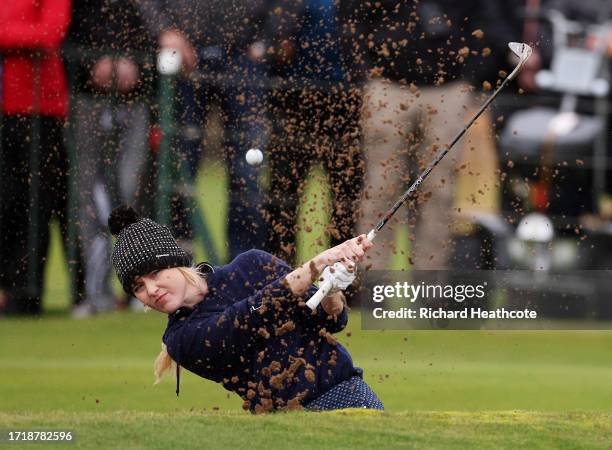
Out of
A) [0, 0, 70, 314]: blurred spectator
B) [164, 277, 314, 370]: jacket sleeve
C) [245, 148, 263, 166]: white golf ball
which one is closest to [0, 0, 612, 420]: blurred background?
[0, 0, 70, 314]: blurred spectator

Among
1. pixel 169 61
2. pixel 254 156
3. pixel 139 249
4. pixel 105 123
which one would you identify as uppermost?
pixel 169 61

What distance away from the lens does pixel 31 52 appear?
903 centimetres

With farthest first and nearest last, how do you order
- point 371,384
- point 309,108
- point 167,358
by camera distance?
point 309,108 < point 371,384 < point 167,358

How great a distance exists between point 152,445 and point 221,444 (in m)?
0.20

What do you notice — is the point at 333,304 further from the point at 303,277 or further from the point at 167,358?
the point at 167,358

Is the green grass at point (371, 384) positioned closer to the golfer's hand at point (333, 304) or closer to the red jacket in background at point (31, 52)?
the golfer's hand at point (333, 304)

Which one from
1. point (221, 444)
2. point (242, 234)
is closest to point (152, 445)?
point (221, 444)

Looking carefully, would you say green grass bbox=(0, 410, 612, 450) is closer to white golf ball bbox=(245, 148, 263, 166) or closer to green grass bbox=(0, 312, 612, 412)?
green grass bbox=(0, 312, 612, 412)

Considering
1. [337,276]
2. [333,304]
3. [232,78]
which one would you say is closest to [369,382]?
[232,78]

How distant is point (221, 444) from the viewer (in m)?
4.27

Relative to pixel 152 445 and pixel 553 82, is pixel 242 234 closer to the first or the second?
pixel 553 82

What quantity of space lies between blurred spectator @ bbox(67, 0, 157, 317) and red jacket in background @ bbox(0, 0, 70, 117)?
0.11 metres

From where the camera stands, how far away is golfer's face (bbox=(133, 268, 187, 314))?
4.88 metres

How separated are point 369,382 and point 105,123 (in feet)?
8.70
